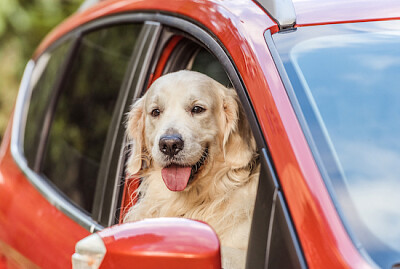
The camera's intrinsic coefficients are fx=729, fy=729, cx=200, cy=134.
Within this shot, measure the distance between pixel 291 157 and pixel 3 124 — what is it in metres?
9.68

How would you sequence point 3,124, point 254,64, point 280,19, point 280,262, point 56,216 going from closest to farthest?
point 280,262 < point 254,64 < point 280,19 < point 56,216 < point 3,124

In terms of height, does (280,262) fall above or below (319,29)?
below

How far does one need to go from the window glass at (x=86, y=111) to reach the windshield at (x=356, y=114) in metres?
1.11

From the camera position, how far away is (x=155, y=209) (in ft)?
10.4

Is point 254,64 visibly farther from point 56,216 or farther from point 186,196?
point 56,216

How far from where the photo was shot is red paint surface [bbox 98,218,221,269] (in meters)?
1.86

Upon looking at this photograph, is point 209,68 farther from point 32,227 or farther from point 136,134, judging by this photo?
point 32,227

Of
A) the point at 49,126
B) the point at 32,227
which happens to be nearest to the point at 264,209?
the point at 32,227

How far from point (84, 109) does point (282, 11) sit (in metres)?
1.50

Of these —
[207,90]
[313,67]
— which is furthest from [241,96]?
[207,90]

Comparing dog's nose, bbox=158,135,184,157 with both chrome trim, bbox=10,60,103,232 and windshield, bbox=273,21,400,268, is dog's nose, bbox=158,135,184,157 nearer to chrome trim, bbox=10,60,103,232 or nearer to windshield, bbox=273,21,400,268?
chrome trim, bbox=10,60,103,232

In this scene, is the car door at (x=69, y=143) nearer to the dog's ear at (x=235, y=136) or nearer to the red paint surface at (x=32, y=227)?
the red paint surface at (x=32, y=227)

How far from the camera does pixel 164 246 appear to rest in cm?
191

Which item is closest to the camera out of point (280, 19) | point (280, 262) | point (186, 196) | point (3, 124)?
point (280, 262)
